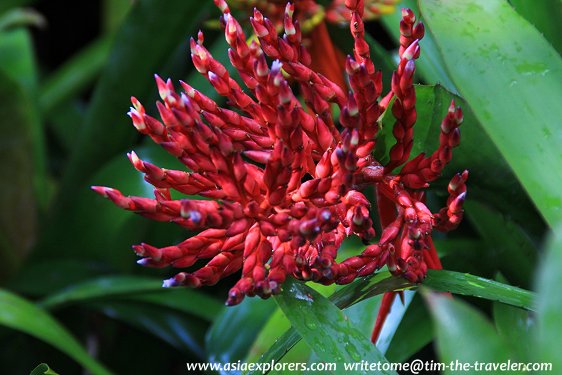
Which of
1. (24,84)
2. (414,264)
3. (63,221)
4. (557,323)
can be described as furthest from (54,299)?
(557,323)

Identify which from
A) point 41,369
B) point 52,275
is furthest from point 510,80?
point 52,275

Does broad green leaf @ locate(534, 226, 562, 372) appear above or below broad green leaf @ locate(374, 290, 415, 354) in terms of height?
above

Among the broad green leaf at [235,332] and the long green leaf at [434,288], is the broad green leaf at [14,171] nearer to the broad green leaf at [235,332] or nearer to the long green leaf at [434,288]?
the broad green leaf at [235,332]

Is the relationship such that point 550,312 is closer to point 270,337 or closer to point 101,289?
point 270,337

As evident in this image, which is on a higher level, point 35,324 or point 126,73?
point 126,73

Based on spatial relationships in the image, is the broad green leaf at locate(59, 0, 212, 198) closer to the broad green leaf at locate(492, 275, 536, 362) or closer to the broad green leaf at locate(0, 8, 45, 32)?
the broad green leaf at locate(0, 8, 45, 32)

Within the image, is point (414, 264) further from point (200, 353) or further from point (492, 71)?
point (200, 353)

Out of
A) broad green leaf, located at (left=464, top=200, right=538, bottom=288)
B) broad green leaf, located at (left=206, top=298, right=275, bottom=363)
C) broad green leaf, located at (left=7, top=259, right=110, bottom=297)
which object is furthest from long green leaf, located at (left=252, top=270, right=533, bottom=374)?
broad green leaf, located at (left=7, top=259, right=110, bottom=297)
